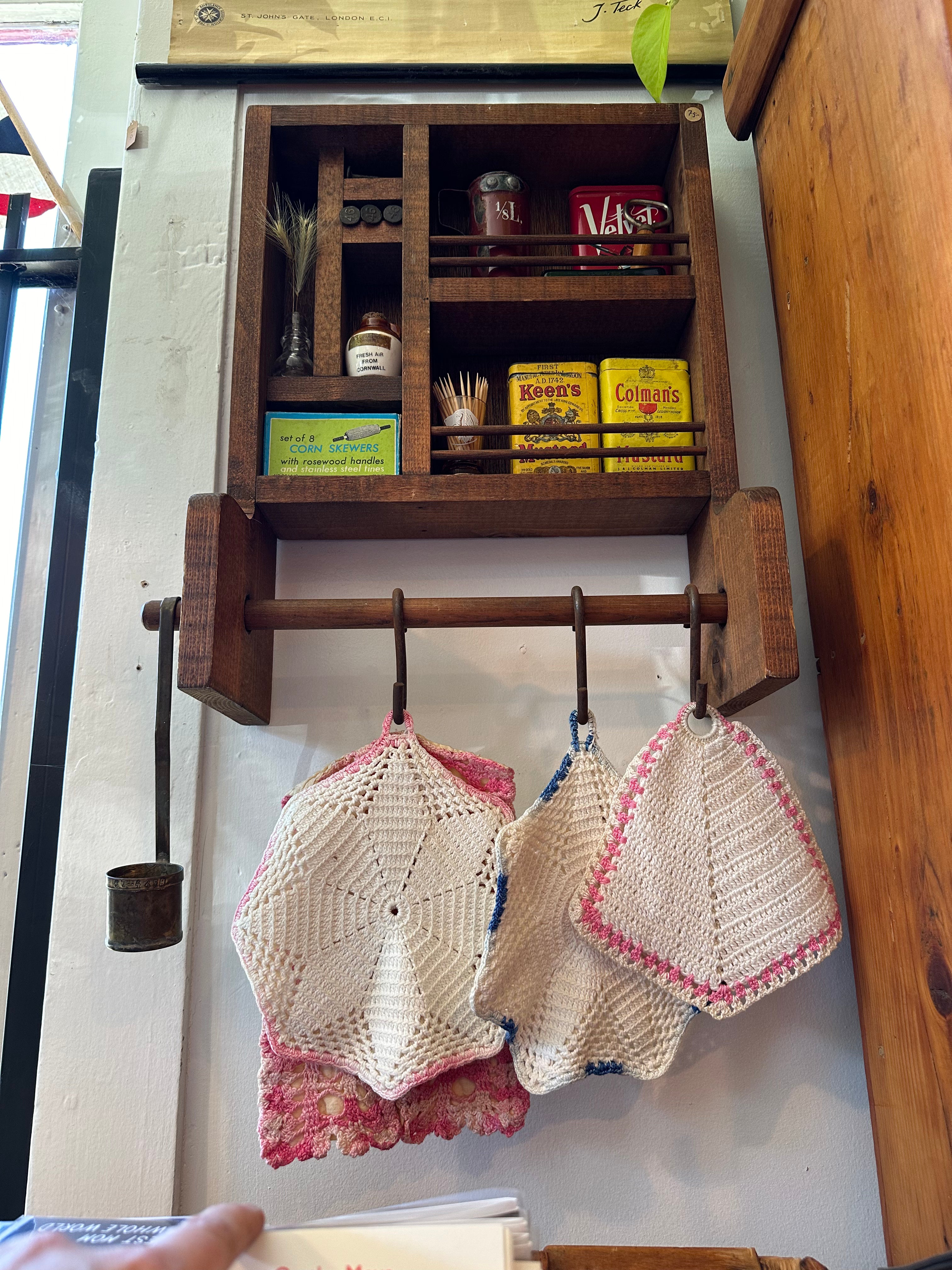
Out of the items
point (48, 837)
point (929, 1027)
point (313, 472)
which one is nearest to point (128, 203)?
point (313, 472)

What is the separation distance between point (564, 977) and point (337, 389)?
0.63m

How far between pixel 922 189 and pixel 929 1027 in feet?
2.23

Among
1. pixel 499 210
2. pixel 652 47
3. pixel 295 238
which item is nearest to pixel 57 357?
pixel 295 238

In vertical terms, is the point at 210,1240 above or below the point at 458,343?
below

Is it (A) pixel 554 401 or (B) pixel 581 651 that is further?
(A) pixel 554 401

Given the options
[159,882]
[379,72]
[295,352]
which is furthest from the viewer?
[379,72]

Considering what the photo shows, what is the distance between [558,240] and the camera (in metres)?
0.92

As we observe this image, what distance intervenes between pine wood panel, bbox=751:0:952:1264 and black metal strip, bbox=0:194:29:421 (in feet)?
3.31

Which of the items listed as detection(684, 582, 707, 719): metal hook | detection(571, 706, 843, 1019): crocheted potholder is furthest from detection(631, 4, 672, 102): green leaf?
detection(571, 706, 843, 1019): crocheted potholder

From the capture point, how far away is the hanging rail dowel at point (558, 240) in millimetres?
911

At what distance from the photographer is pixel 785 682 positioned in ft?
2.36

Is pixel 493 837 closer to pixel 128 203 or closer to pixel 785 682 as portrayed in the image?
pixel 785 682

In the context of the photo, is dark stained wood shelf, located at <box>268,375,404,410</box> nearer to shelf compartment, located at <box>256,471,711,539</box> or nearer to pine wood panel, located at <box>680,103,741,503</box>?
shelf compartment, located at <box>256,471,711,539</box>

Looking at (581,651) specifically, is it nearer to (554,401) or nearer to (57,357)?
(554,401)
